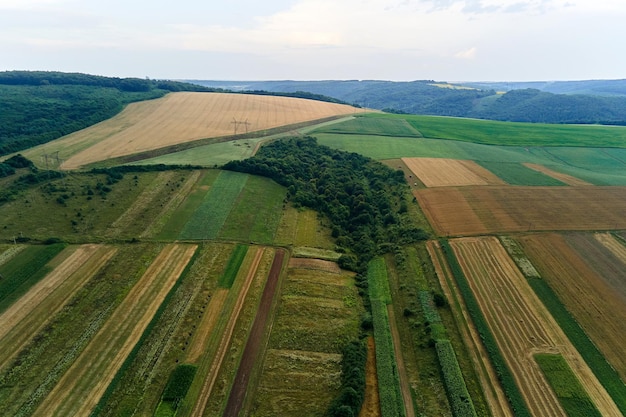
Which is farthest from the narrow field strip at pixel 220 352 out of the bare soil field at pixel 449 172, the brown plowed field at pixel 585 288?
the bare soil field at pixel 449 172

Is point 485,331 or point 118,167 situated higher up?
point 118,167

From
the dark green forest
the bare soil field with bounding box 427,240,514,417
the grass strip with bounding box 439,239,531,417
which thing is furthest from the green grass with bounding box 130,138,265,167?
the grass strip with bounding box 439,239,531,417

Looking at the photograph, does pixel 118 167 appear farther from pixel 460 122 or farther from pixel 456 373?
pixel 460 122

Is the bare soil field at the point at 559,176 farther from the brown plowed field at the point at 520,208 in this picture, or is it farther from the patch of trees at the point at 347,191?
the patch of trees at the point at 347,191

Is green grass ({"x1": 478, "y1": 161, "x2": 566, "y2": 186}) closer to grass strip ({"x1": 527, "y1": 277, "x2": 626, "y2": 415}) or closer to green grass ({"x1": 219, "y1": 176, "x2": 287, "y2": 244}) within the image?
grass strip ({"x1": 527, "y1": 277, "x2": 626, "y2": 415})

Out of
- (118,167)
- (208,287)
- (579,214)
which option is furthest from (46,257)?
(579,214)
